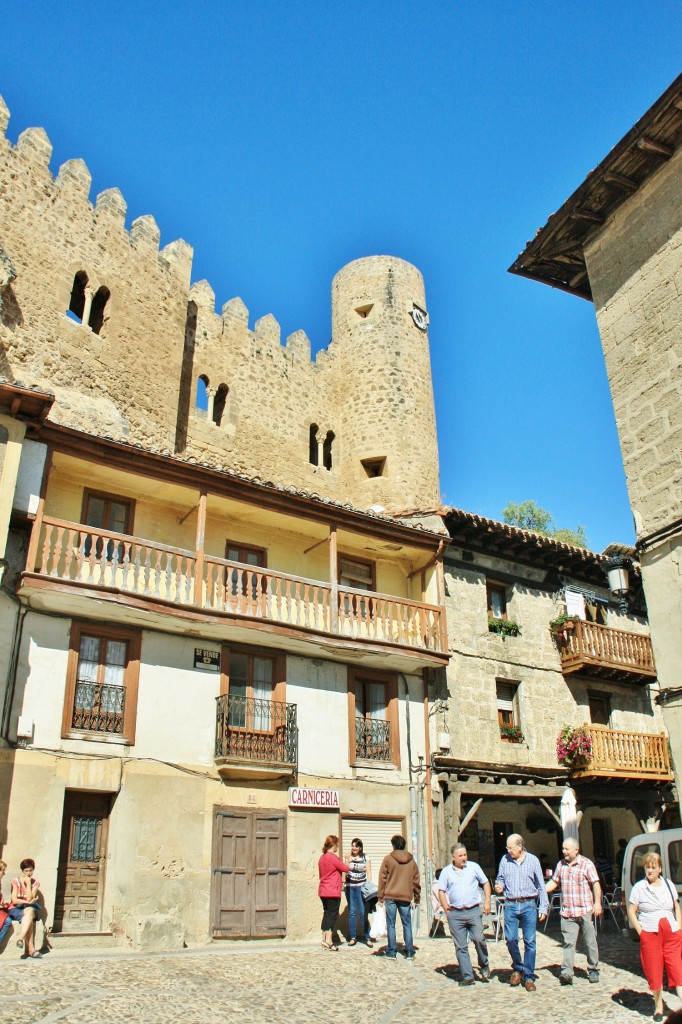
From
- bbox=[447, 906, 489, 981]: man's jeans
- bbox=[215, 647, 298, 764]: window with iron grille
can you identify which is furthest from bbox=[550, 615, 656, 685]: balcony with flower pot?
bbox=[447, 906, 489, 981]: man's jeans

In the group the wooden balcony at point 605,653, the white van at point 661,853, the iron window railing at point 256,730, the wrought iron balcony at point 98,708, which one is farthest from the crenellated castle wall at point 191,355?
the white van at point 661,853

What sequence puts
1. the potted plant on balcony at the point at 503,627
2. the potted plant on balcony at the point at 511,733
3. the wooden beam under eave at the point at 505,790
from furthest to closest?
the potted plant on balcony at the point at 503,627, the potted plant on balcony at the point at 511,733, the wooden beam under eave at the point at 505,790

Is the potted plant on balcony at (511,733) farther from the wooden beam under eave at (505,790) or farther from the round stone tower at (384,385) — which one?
the round stone tower at (384,385)

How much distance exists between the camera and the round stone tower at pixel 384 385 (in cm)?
2630

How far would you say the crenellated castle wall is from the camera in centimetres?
2077

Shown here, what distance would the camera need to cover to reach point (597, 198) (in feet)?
36.0

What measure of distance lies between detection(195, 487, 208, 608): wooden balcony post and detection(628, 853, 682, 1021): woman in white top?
8.91 metres

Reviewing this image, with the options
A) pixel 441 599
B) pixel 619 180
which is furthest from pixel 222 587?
pixel 619 180

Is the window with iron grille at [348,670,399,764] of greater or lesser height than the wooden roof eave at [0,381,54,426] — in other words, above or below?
below

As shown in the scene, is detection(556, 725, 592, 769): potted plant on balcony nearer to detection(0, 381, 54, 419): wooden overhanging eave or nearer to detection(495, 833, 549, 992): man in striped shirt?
detection(495, 833, 549, 992): man in striped shirt

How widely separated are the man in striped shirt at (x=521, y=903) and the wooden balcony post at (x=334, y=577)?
770 cm

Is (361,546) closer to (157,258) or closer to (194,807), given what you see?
(194,807)

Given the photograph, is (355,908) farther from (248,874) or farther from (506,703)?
(506,703)

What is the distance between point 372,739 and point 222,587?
14.0 ft
